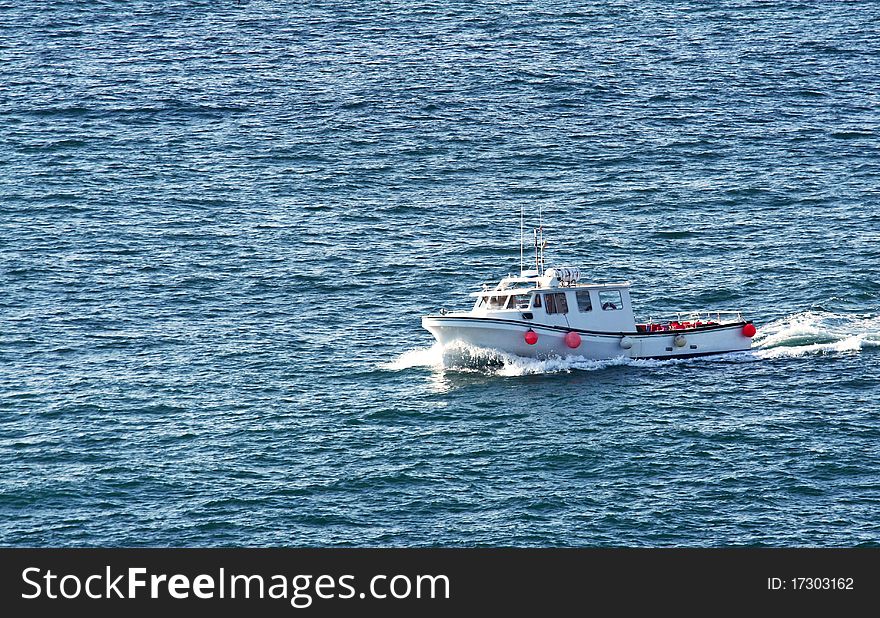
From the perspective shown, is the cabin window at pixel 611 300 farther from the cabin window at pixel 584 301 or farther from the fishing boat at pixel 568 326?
the cabin window at pixel 584 301

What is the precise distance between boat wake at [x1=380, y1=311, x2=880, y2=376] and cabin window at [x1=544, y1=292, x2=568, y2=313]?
267 cm

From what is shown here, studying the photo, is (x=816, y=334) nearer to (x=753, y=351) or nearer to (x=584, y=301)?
(x=753, y=351)

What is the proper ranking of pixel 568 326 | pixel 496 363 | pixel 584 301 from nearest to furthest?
pixel 496 363 < pixel 568 326 < pixel 584 301

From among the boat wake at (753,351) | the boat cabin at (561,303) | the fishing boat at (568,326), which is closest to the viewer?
the fishing boat at (568,326)

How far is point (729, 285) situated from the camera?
89.4 metres

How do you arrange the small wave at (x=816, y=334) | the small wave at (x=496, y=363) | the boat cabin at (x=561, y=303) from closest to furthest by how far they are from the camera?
the small wave at (x=496, y=363) → the boat cabin at (x=561, y=303) → the small wave at (x=816, y=334)

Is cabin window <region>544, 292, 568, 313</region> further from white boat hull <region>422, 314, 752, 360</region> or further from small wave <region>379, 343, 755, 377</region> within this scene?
small wave <region>379, 343, 755, 377</region>

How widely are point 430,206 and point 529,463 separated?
153ft

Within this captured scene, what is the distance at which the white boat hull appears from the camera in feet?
245

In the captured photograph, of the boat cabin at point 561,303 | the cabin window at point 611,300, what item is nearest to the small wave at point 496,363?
the boat cabin at point 561,303

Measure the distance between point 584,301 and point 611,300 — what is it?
1.60m

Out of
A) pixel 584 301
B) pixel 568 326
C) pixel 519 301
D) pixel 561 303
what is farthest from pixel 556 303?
pixel 519 301

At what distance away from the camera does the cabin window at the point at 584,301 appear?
77.7 m

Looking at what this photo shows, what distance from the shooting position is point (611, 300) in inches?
3083
